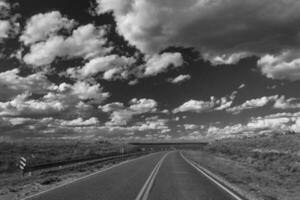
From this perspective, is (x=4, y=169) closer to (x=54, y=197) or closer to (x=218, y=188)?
(x=54, y=197)

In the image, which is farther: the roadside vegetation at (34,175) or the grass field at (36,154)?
the grass field at (36,154)

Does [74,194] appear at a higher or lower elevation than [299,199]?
higher

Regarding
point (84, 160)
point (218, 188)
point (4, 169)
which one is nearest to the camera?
point (218, 188)

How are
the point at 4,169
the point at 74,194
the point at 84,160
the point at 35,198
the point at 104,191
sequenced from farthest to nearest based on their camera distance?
the point at 84,160 → the point at 4,169 → the point at 104,191 → the point at 74,194 → the point at 35,198

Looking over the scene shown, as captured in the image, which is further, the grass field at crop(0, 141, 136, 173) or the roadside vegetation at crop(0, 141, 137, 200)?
the grass field at crop(0, 141, 136, 173)

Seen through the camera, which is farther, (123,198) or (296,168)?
(296,168)

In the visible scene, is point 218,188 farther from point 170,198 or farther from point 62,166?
point 62,166

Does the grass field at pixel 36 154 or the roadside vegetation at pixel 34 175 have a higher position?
the grass field at pixel 36 154

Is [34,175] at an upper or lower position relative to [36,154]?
lower

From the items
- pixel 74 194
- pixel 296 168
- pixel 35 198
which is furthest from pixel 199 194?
pixel 296 168

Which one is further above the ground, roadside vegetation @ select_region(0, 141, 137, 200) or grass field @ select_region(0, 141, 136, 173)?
grass field @ select_region(0, 141, 136, 173)

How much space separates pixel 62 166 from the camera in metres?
28.2

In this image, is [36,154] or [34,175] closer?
[34,175]

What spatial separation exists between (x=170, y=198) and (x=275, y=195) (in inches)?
194
